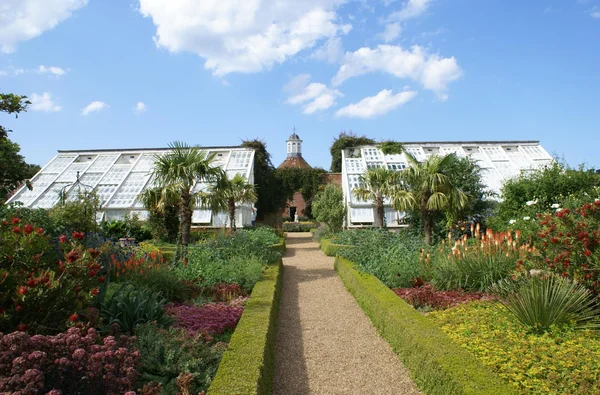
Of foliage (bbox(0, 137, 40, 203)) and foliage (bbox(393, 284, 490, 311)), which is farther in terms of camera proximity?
foliage (bbox(393, 284, 490, 311))

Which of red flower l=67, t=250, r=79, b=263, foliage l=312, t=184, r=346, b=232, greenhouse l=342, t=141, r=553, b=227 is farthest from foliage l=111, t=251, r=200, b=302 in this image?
greenhouse l=342, t=141, r=553, b=227

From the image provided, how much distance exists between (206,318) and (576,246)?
4.66m

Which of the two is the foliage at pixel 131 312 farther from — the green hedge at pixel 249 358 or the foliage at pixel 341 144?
the foliage at pixel 341 144

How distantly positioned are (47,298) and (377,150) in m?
22.5

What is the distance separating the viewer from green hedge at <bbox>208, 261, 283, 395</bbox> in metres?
3.35

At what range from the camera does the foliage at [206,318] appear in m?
5.13

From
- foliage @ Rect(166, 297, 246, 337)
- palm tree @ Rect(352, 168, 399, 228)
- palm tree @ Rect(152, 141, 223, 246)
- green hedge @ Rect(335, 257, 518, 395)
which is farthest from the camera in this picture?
palm tree @ Rect(352, 168, 399, 228)

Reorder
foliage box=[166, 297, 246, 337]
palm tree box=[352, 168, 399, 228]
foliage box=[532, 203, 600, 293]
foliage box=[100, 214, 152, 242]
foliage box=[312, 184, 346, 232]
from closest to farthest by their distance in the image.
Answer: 1. foliage box=[532, 203, 600, 293]
2. foliage box=[166, 297, 246, 337]
3. foliage box=[100, 214, 152, 242]
4. palm tree box=[352, 168, 399, 228]
5. foliage box=[312, 184, 346, 232]

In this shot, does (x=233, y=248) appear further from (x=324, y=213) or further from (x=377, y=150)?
(x=377, y=150)

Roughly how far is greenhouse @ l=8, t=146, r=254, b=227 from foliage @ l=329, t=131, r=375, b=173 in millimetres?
8023

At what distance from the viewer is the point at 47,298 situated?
3.43m

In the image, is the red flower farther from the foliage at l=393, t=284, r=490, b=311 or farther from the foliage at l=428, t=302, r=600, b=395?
the foliage at l=393, t=284, r=490, b=311

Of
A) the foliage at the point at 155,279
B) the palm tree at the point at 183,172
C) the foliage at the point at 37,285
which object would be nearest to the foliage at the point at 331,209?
the palm tree at the point at 183,172

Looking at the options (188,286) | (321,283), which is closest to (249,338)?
(188,286)
